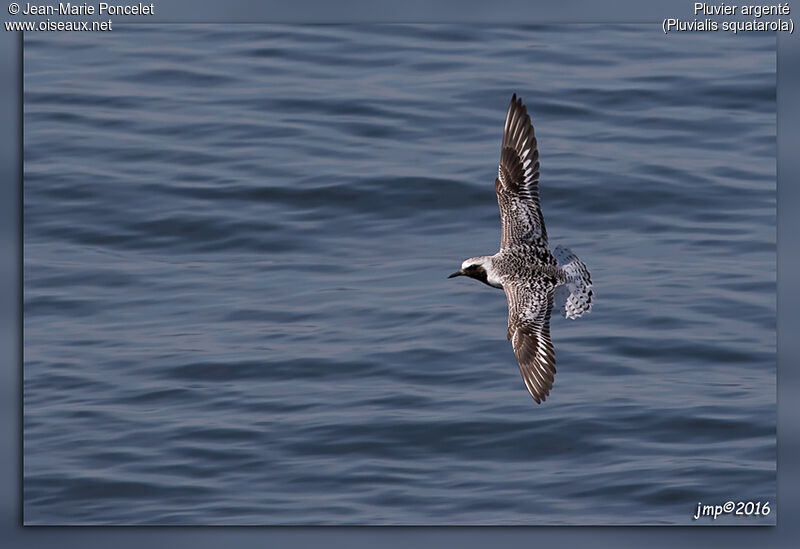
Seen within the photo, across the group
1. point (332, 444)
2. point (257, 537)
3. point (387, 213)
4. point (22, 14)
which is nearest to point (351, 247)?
point (387, 213)

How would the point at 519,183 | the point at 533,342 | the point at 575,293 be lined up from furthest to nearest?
the point at 519,183
the point at 575,293
the point at 533,342

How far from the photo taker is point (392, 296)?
21.6ft

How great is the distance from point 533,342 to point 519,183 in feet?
2.66

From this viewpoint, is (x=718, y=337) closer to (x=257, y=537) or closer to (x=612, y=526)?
(x=612, y=526)

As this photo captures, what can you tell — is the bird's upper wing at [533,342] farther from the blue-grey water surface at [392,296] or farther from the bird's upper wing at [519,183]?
the bird's upper wing at [519,183]

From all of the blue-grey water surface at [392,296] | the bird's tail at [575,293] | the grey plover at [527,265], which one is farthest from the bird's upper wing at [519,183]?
the bird's tail at [575,293]

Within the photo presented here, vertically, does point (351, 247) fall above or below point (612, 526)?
above

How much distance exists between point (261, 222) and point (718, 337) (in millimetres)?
2298

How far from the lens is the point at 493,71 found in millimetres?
6613

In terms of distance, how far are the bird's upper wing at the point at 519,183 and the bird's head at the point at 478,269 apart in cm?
15

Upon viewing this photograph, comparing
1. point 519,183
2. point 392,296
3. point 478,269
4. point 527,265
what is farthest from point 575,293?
point 392,296

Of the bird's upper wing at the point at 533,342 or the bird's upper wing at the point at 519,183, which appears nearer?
the bird's upper wing at the point at 533,342

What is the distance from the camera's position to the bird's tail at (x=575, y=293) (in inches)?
256

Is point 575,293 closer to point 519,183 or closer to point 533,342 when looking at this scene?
point 533,342
